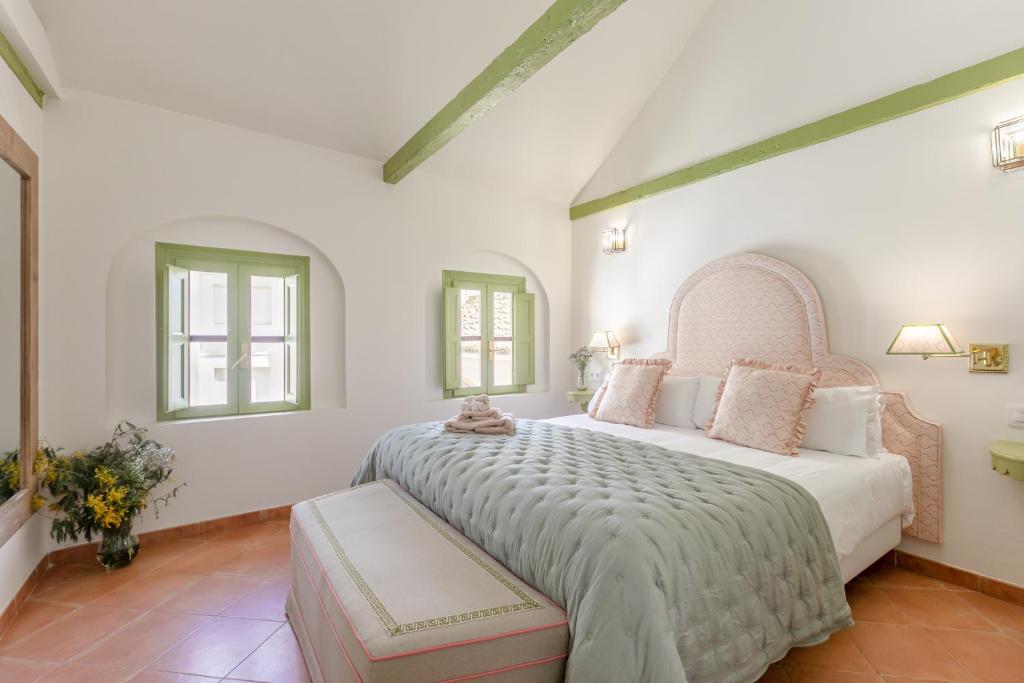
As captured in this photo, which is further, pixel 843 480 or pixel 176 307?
pixel 176 307

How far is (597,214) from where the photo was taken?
479 centimetres

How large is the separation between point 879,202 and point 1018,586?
2086mm

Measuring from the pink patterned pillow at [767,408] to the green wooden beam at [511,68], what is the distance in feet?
6.85

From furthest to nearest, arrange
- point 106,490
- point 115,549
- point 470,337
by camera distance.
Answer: point 470,337
point 115,549
point 106,490

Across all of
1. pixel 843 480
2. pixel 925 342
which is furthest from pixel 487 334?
pixel 925 342

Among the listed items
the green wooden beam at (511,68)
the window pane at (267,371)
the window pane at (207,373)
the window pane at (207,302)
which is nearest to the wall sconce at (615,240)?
the green wooden beam at (511,68)

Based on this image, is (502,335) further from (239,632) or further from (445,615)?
(445,615)

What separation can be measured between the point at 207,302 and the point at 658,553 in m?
3.35

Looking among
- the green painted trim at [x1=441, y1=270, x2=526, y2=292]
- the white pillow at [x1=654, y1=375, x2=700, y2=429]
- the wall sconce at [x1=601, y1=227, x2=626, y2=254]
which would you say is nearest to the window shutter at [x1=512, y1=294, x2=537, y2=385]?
the green painted trim at [x1=441, y1=270, x2=526, y2=292]

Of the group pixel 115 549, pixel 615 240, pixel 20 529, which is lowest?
pixel 115 549

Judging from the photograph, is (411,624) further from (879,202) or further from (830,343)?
(879,202)

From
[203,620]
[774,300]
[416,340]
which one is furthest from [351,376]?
[774,300]

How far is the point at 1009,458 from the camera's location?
218cm

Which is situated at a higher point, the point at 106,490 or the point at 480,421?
the point at 480,421
